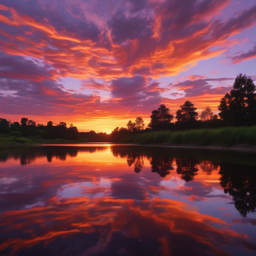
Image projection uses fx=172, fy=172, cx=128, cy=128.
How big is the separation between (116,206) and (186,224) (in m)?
1.23

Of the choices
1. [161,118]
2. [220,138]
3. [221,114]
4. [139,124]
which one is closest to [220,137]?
[220,138]

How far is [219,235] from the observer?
7.07 feet

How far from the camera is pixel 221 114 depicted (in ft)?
184

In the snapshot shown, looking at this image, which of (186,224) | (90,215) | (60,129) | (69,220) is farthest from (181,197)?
(60,129)

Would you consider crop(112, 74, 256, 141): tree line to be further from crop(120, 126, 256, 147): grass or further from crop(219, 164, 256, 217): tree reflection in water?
crop(219, 164, 256, 217): tree reflection in water

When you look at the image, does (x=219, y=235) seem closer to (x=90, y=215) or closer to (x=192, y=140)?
(x=90, y=215)

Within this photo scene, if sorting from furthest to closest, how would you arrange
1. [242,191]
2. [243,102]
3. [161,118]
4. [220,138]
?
1. [161,118]
2. [243,102]
3. [220,138]
4. [242,191]

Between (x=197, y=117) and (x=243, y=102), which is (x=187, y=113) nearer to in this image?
(x=197, y=117)

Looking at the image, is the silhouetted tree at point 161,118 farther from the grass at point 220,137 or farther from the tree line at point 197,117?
the grass at point 220,137

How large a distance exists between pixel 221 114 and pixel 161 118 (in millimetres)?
22525

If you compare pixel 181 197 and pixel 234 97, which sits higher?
pixel 234 97

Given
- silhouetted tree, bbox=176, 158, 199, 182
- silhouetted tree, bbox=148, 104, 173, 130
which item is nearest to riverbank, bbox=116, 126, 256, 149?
silhouetted tree, bbox=176, 158, 199, 182

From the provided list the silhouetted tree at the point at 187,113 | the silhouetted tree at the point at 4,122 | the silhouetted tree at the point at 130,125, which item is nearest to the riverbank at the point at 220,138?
the silhouetted tree at the point at 187,113

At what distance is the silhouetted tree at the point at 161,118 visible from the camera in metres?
70.1
